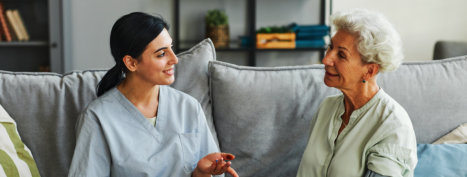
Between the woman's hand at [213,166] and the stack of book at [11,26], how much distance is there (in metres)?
2.75

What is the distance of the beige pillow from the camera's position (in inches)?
69.1

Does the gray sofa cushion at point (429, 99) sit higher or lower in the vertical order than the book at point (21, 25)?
lower

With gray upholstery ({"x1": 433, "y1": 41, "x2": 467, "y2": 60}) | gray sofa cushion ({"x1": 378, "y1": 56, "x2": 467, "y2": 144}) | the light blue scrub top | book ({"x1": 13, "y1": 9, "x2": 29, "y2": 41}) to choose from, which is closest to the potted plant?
book ({"x1": 13, "y1": 9, "x2": 29, "y2": 41})

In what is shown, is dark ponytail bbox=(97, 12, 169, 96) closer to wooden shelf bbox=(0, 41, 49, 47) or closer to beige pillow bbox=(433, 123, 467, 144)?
beige pillow bbox=(433, 123, 467, 144)

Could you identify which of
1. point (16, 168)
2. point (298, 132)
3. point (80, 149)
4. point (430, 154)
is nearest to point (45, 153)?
point (16, 168)

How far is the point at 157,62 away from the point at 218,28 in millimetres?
2259

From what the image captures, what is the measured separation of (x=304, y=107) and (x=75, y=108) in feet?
2.53

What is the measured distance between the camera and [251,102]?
1.76 metres

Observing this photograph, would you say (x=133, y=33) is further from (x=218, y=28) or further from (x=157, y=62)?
(x=218, y=28)

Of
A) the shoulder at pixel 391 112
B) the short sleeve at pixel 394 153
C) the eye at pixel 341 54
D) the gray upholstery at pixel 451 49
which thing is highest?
the eye at pixel 341 54

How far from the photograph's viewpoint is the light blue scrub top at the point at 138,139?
1423mm

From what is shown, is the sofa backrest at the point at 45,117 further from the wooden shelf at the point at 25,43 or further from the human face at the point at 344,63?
the wooden shelf at the point at 25,43

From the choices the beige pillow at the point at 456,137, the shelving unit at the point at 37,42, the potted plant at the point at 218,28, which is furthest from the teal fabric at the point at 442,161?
the shelving unit at the point at 37,42

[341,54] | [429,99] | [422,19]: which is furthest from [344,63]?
[422,19]
